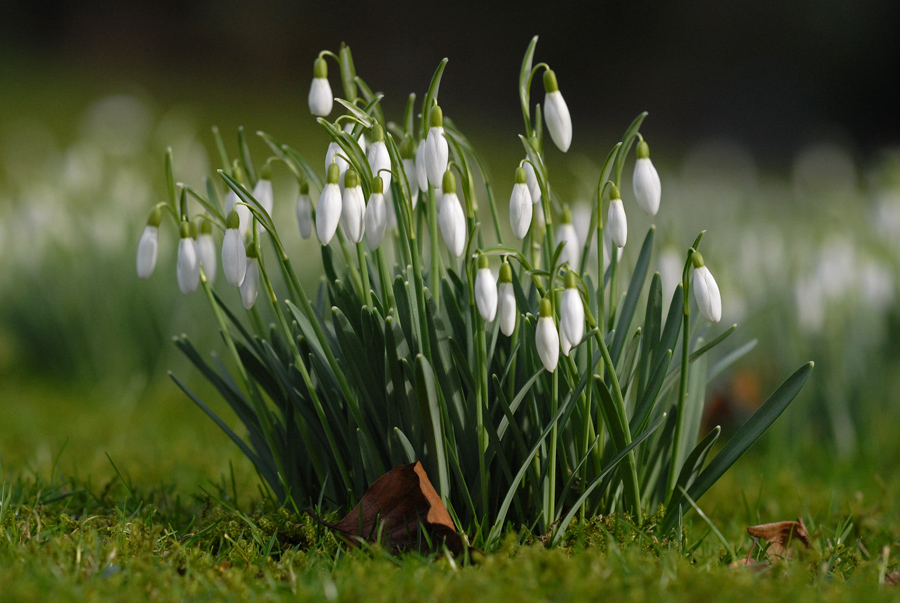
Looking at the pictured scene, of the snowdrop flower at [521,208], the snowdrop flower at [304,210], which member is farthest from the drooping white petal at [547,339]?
the snowdrop flower at [304,210]

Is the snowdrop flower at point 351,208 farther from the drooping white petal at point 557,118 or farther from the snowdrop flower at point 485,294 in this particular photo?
the drooping white petal at point 557,118

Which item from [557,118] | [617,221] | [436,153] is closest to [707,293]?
[617,221]

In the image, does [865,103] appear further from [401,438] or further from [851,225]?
[401,438]

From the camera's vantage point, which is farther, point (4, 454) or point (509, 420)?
point (4, 454)

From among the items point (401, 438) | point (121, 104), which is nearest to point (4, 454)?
point (401, 438)

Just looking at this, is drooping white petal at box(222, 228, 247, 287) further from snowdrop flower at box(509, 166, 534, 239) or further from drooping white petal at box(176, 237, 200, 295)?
snowdrop flower at box(509, 166, 534, 239)

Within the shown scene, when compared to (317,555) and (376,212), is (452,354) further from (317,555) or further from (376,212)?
(317,555)
